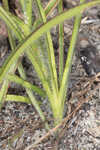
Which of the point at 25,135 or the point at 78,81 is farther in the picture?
the point at 78,81

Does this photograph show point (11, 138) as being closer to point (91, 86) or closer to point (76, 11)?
point (91, 86)

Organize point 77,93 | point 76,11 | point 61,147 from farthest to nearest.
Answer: point 77,93
point 61,147
point 76,11

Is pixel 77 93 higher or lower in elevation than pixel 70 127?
higher

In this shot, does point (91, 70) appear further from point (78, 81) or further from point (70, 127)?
point (70, 127)

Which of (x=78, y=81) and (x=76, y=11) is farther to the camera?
(x=78, y=81)

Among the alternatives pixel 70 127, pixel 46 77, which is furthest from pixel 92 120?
pixel 46 77

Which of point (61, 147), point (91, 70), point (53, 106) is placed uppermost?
point (91, 70)

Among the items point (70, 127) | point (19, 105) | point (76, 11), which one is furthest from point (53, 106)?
point (76, 11)

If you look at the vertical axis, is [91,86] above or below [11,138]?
above

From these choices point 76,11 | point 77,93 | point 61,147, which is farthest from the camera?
point 77,93
